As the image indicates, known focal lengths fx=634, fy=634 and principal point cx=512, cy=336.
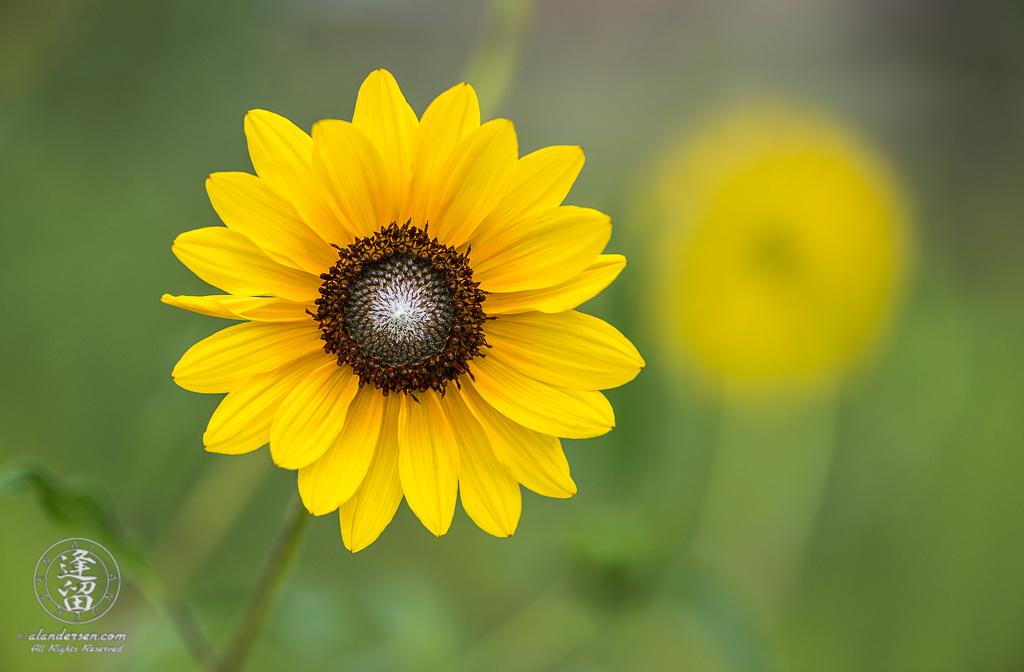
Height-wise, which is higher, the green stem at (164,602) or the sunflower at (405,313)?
the sunflower at (405,313)

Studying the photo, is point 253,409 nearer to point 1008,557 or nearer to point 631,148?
point 631,148

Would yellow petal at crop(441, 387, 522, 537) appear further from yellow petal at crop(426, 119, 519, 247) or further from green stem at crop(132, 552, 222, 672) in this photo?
green stem at crop(132, 552, 222, 672)

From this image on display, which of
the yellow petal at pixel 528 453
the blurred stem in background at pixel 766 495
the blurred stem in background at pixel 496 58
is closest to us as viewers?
the yellow petal at pixel 528 453

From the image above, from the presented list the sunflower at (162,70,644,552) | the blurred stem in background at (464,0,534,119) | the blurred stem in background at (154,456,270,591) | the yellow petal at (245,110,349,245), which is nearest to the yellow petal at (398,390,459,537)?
the sunflower at (162,70,644,552)

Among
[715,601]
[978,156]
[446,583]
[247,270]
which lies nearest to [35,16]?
[247,270]

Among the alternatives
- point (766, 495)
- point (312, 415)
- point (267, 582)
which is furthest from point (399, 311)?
point (766, 495)

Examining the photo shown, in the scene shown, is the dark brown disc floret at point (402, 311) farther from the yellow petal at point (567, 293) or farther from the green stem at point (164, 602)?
the green stem at point (164, 602)

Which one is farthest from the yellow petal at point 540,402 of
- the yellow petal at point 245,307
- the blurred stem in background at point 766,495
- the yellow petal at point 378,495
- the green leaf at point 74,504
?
the blurred stem in background at point 766,495
